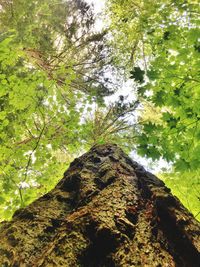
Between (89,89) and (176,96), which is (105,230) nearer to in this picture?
(176,96)

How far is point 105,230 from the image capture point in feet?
8.37

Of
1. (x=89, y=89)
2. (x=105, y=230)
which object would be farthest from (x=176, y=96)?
(x=89, y=89)

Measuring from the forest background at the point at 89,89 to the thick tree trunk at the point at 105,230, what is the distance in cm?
77

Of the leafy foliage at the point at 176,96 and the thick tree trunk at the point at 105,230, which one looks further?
the leafy foliage at the point at 176,96

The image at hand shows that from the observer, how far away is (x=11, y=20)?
9.52 meters

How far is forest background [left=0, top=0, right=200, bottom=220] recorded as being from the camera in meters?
4.08

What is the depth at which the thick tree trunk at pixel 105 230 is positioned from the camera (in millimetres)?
2346

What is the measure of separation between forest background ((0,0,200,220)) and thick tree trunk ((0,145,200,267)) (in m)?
0.77

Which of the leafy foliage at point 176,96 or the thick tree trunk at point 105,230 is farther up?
the leafy foliage at point 176,96

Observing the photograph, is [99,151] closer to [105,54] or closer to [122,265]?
[122,265]

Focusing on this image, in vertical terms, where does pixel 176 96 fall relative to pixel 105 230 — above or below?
above

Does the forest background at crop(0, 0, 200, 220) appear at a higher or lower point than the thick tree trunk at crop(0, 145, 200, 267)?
higher

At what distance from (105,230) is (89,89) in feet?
30.5

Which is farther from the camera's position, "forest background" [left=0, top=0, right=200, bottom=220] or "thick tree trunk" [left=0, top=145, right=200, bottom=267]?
"forest background" [left=0, top=0, right=200, bottom=220]
